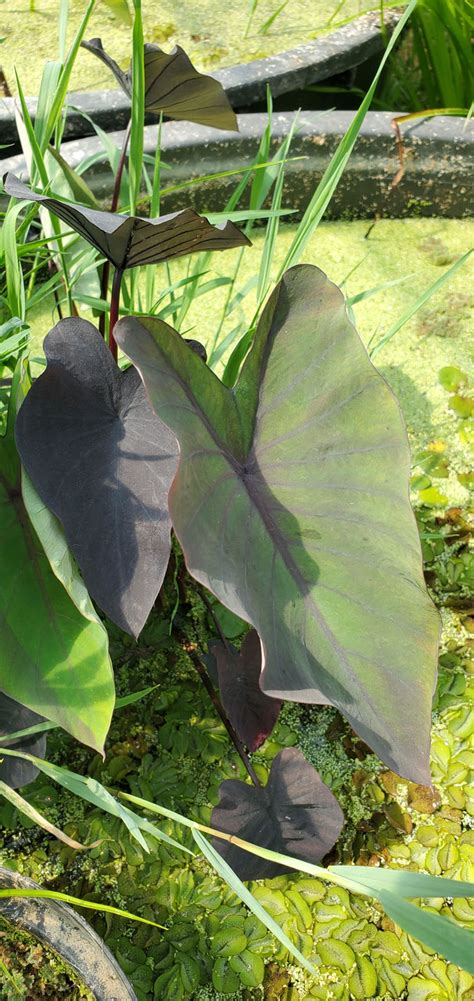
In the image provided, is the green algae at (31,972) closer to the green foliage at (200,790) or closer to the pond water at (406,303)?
the green foliage at (200,790)

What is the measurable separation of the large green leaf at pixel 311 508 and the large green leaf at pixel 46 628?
171 mm

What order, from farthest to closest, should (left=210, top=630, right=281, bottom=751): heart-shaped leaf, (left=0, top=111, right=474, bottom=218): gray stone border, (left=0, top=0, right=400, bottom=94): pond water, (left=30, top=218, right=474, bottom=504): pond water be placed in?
(left=0, top=0, right=400, bottom=94): pond water
(left=0, top=111, right=474, bottom=218): gray stone border
(left=30, top=218, right=474, bottom=504): pond water
(left=210, top=630, right=281, bottom=751): heart-shaped leaf

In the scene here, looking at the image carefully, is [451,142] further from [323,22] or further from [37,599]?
[37,599]

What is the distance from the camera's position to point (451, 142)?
6.24 feet

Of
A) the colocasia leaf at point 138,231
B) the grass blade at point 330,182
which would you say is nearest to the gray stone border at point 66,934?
the colocasia leaf at point 138,231

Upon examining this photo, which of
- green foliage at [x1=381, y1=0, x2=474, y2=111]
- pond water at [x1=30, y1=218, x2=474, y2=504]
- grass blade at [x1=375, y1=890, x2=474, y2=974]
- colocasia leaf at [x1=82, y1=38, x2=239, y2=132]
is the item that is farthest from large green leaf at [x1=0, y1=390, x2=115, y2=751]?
green foliage at [x1=381, y1=0, x2=474, y2=111]

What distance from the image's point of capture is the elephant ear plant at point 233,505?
2.69 ft

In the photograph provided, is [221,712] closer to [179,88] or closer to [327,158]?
[179,88]

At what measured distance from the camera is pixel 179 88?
115 centimetres

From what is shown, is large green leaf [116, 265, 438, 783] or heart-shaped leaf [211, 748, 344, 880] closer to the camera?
large green leaf [116, 265, 438, 783]

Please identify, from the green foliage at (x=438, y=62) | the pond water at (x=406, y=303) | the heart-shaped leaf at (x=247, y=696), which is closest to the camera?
the heart-shaped leaf at (x=247, y=696)

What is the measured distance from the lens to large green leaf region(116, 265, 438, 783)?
80 cm

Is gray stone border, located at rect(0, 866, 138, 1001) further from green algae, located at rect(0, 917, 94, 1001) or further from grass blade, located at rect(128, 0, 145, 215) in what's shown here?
grass blade, located at rect(128, 0, 145, 215)

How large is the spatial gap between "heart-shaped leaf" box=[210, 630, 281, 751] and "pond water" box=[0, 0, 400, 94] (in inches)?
69.9
